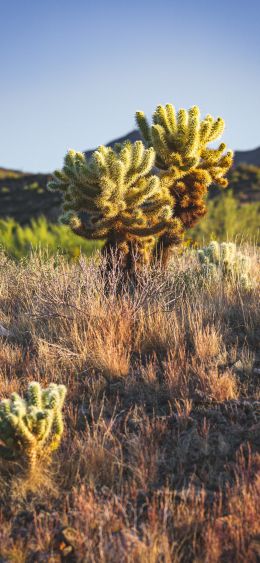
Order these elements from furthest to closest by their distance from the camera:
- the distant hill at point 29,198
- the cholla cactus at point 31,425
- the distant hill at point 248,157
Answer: the distant hill at point 248,157 < the distant hill at point 29,198 < the cholla cactus at point 31,425

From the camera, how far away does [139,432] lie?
147 inches

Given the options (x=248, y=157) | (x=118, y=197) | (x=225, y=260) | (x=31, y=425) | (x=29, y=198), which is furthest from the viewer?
(x=248, y=157)

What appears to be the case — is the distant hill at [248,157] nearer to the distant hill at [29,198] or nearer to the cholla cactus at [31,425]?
the distant hill at [29,198]

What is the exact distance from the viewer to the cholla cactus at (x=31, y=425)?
A: 334 centimetres

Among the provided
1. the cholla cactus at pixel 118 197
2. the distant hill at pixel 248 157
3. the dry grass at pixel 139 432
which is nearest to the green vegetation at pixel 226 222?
the cholla cactus at pixel 118 197

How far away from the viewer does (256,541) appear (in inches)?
115

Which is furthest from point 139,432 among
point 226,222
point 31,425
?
point 226,222

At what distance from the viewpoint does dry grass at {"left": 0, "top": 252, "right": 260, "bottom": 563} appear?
2951 mm

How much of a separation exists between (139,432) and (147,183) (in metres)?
3.43

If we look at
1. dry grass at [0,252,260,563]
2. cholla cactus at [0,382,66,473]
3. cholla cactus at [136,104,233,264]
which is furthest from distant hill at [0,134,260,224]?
cholla cactus at [0,382,66,473]

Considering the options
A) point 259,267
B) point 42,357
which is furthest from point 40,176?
point 42,357

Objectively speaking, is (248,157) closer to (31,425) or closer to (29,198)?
(29,198)

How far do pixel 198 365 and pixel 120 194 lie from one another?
7.98 ft

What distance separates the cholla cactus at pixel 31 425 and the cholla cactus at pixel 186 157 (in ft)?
12.5
